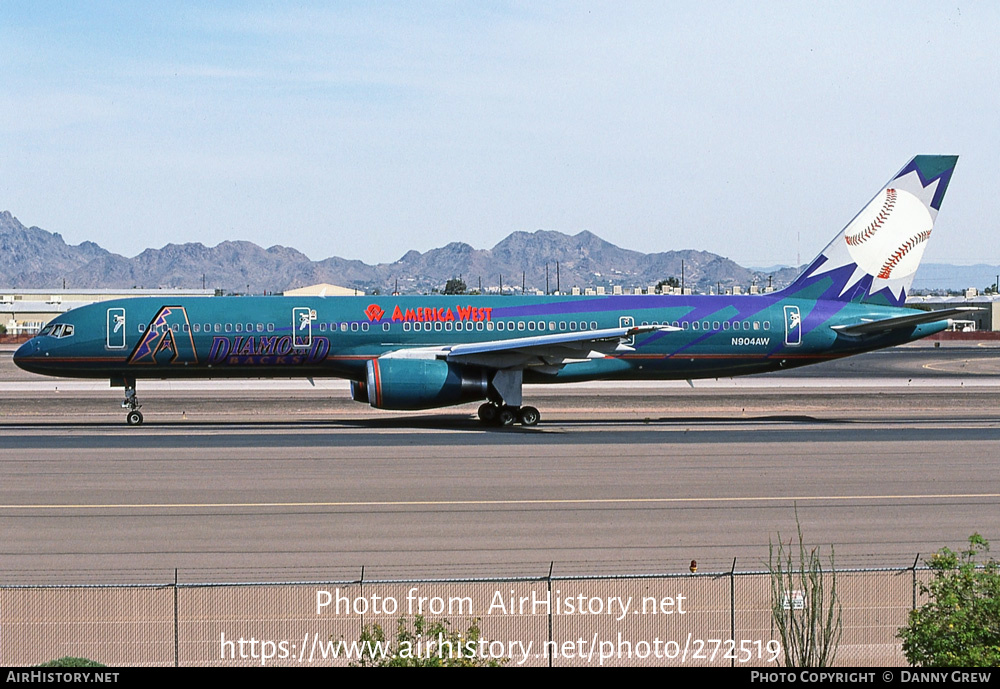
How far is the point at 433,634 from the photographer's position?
1065 centimetres

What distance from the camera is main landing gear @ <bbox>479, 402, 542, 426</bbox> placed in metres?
36.1

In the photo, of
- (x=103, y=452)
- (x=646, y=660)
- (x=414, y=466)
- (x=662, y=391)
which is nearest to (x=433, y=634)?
(x=646, y=660)

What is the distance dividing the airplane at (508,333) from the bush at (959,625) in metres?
23.6

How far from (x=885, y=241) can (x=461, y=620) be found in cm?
3230

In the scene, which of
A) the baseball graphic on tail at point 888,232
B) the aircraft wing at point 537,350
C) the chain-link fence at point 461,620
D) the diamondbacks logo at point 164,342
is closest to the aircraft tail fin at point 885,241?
the baseball graphic on tail at point 888,232

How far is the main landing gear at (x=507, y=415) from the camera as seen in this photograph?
36094mm

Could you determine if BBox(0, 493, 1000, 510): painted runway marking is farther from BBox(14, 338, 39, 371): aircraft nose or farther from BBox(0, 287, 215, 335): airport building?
BBox(0, 287, 215, 335): airport building

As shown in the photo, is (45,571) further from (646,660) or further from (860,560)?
(860,560)

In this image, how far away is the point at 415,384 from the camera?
3416 centimetres

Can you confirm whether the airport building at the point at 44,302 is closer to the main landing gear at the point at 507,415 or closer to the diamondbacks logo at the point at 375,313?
the diamondbacks logo at the point at 375,313

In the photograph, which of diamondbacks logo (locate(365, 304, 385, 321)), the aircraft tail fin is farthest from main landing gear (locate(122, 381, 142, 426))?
the aircraft tail fin

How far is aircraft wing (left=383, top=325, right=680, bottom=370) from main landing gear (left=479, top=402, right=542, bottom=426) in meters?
1.52

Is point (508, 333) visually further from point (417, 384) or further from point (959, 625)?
point (959, 625)
